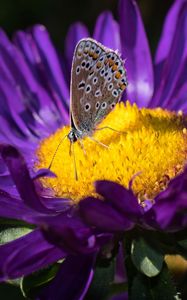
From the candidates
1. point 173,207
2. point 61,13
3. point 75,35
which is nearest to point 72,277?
point 173,207

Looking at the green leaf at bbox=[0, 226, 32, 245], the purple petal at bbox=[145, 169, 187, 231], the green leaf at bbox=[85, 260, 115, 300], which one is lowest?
the green leaf at bbox=[85, 260, 115, 300]

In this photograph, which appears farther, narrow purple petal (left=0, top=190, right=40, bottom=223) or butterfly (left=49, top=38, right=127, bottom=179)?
butterfly (left=49, top=38, right=127, bottom=179)

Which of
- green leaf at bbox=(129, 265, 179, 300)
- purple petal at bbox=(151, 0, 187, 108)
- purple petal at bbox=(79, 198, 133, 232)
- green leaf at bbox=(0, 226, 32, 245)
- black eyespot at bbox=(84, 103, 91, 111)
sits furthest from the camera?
purple petal at bbox=(151, 0, 187, 108)

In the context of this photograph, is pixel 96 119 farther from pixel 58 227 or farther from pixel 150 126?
pixel 58 227

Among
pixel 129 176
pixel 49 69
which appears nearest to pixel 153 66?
pixel 49 69

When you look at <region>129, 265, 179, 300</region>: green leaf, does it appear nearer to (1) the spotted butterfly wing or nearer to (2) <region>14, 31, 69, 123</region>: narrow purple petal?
(1) the spotted butterfly wing

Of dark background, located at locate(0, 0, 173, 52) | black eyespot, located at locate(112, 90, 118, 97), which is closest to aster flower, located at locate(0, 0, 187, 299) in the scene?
black eyespot, located at locate(112, 90, 118, 97)

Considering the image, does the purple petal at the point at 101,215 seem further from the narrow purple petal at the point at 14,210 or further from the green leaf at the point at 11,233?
the green leaf at the point at 11,233
